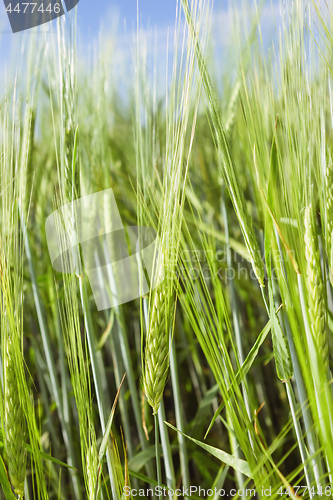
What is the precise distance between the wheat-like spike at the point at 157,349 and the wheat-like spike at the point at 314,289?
156 millimetres

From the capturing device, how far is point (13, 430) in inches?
14.9

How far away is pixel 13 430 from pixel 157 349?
0.62 feet

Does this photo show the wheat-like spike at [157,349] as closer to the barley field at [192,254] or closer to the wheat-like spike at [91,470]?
the barley field at [192,254]

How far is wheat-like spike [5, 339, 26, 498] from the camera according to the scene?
37 cm

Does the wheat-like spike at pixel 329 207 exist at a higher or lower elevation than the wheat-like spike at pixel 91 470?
higher

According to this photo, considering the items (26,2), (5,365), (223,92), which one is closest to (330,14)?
(223,92)

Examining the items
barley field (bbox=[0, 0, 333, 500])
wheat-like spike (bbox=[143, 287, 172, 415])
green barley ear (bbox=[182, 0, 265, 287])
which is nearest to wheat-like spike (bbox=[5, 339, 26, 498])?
barley field (bbox=[0, 0, 333, 500])

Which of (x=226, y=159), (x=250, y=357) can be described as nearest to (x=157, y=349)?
(x=250, y=357)

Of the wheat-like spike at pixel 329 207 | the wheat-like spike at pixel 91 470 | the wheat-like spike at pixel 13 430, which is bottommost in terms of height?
the wheat-like spike at pixel 91 470

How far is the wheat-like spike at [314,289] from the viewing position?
0.36m

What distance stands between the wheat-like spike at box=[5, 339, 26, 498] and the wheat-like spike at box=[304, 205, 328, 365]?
0.34 meters

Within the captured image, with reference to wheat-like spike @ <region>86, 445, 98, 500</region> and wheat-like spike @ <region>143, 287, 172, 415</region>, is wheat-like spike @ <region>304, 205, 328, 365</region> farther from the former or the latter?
wheat-like spike @ <region>86, 445, 98, 500</region>

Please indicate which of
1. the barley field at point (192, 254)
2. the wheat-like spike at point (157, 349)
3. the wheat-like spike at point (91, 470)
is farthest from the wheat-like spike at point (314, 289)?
the wheat-like spike at point (91, 470)

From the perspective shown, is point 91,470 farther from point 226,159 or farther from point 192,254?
point 226,159
